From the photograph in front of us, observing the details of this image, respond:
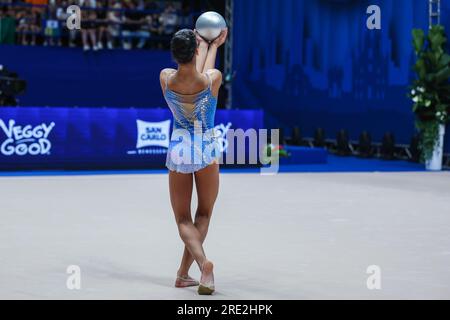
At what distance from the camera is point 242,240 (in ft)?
30.0

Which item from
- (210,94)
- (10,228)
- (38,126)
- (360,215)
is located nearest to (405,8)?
(38,126)

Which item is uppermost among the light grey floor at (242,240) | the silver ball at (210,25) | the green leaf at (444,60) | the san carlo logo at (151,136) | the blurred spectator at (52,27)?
the blurred spectator at (52,27)

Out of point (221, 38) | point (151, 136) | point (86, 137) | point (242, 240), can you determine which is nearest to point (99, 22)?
point (151, 136)

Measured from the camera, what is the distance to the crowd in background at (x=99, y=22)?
23.7m

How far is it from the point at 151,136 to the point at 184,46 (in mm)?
11520

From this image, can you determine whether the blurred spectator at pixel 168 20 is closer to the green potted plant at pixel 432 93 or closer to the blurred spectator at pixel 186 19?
the blurred spectator at pixel 186 19

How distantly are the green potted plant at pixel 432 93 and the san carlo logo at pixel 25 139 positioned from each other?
7.61m

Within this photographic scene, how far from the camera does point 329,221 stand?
1061cm

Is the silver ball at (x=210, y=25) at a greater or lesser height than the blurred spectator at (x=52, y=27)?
lesser

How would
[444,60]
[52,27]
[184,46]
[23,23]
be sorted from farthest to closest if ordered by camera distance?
[52,27] < [23,23] < [444,60] < [184,46]

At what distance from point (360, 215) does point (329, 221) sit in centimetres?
78

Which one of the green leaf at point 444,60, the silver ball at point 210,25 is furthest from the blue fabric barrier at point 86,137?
the silver ball at point 210,25

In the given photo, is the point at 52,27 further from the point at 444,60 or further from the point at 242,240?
the point at 242,240
